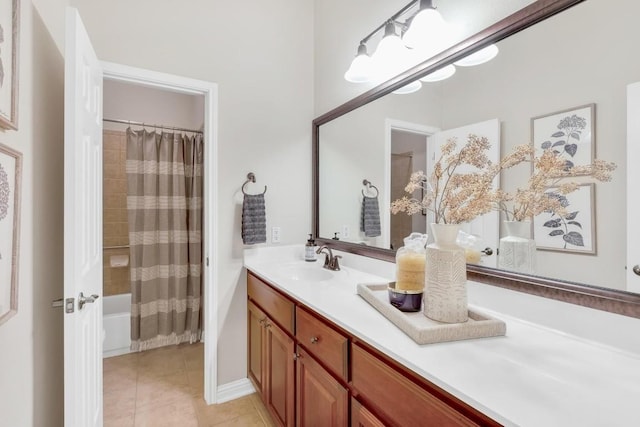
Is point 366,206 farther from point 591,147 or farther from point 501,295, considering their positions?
point 591,147

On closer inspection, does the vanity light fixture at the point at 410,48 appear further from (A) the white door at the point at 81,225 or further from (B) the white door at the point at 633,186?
(A) the white door at the point at 81,225

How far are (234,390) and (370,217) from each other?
1.46m

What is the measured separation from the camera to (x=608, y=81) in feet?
2.85

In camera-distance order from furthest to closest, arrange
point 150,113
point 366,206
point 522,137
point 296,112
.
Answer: point 150,113, point 296,112, point 366,206, point 522,137

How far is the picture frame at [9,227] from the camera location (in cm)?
84

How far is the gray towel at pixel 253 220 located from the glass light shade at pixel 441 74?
1.22m

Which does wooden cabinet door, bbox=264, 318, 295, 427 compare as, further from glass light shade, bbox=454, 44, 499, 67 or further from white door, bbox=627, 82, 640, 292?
glass light shade, bbox=454, 44, 499, 67

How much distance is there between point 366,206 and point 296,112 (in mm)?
947

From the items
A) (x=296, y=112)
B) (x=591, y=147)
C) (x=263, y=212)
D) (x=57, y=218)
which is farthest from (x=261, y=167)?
(x=591, y=147)

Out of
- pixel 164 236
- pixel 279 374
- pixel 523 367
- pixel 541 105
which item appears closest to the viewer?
pixel 523 367

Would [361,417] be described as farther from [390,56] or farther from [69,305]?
[390,56]

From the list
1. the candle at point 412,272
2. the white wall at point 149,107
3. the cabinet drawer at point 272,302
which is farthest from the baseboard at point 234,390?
the white wall at point 149,107

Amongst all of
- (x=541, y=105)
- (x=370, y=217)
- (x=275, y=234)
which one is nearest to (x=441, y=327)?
(x=541, y=105)

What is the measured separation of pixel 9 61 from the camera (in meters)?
0.87
